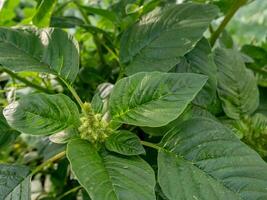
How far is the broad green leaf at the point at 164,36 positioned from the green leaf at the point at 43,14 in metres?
0.10

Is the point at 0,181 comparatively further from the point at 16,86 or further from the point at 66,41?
the point at 16,86

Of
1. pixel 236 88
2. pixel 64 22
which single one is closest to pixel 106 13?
pixel 64 22

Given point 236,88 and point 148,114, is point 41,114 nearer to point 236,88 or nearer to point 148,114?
point 148,114

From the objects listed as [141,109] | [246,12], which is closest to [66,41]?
[141,109]

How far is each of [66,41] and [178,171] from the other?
0.20 m

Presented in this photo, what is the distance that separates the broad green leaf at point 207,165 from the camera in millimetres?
472

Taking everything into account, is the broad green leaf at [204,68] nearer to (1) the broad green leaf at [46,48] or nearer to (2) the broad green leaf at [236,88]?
(2) the broad green leaf at [236,88]

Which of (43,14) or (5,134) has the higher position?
(43,14)

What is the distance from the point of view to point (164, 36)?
61 centimetres

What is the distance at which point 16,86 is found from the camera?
80cm

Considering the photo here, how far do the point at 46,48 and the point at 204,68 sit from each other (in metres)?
0.19

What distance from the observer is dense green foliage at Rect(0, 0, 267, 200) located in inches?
18.7

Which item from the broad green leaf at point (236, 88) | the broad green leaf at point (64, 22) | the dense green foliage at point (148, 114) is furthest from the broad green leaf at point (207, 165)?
the broad green leaf at point (64, 22)

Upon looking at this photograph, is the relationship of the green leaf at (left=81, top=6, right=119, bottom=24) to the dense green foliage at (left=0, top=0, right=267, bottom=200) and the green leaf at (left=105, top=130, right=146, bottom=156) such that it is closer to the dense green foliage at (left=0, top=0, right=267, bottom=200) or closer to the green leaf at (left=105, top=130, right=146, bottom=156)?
the dense green foliage at (left=0, top=0, right=267, bottom=200)
